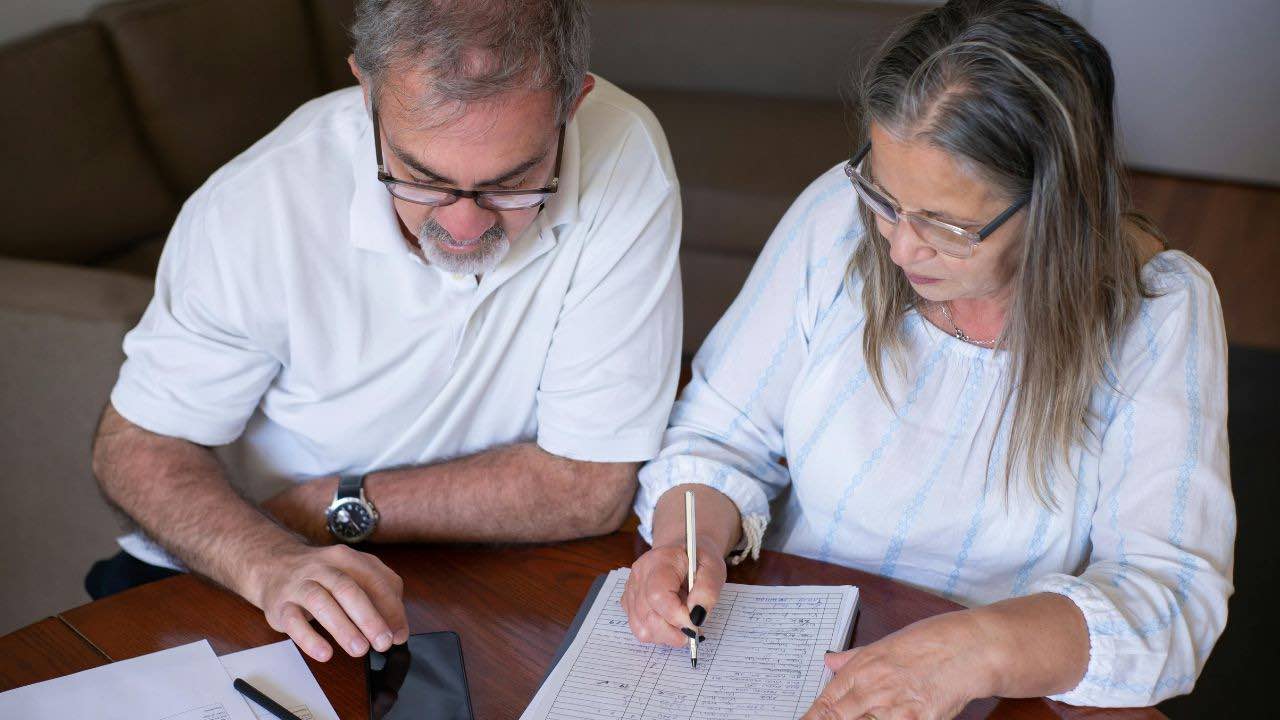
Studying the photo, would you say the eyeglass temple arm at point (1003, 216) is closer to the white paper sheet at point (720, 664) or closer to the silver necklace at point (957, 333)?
the silver necklace at point (957, 333)

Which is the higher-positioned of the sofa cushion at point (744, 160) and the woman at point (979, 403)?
the woman at point (979, 403)

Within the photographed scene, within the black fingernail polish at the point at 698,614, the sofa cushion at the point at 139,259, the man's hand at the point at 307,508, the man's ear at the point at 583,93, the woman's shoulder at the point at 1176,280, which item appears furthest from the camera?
the sofa cushion at the point at 139,259

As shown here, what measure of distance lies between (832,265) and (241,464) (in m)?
0.91

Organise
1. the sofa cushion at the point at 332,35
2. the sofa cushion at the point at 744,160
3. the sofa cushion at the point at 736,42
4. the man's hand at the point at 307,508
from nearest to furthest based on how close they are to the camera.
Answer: the man's hand at the point at 307,508 → the sofa cushion at the point at 744,160 → the sofa cushion at the point at 332,35 → the sofa cushion at the point at 736,42

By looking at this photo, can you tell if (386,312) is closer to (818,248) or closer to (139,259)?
(818,248)

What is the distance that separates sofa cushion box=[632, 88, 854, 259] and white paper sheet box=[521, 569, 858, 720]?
6.42 feet

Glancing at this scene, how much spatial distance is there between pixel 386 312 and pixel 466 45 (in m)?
0.42

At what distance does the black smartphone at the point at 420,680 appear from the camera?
1195mm

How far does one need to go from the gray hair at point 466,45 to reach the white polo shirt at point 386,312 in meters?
0.22

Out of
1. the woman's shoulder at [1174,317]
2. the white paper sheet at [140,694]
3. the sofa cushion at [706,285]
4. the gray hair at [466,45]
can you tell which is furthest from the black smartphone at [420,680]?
the sofa cushion at [706,285]

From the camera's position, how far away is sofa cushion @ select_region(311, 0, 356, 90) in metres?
3.40

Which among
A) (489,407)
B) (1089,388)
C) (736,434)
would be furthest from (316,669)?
(1089,388)

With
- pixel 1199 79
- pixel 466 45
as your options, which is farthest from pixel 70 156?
pixel 1199 79

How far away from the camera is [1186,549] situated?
50.2 inches
